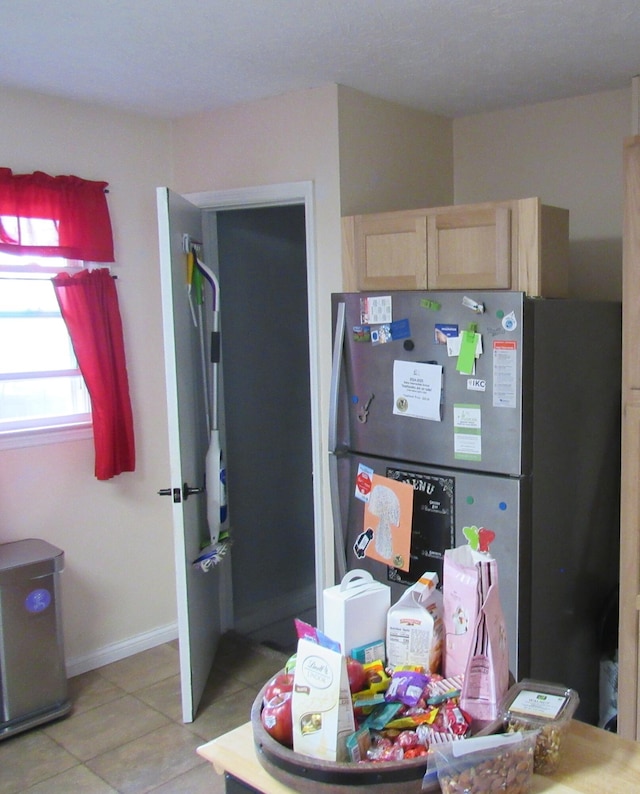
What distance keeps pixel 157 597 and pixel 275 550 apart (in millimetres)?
701

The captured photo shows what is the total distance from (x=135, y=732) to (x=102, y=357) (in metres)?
1.52

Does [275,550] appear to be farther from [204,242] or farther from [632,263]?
[632,263]

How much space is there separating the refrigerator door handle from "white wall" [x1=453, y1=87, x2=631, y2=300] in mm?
1148

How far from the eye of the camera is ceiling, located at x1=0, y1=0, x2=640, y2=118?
2.17 m

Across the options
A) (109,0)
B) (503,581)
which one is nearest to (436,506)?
(503,581)

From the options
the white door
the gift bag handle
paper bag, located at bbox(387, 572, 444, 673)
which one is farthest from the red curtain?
paper bag, located at bbox(387, 572, 444, 673)

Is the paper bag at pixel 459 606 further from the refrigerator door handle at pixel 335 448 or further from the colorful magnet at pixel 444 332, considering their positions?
the refrigerator door handle at pixel 335 448

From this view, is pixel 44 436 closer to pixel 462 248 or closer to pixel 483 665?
pixel 462 248

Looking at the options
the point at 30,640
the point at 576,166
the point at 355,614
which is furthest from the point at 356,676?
the point at 576,166

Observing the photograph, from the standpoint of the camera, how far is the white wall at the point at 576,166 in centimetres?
311

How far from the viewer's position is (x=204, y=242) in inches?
139

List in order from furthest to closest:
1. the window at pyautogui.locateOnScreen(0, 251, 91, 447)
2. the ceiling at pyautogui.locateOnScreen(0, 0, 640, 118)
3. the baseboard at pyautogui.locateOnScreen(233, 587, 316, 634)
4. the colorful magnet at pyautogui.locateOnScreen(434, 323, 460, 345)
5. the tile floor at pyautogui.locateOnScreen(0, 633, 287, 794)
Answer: the baseboard at pyautogui.locateOnScreen(233, 587, 316, 634)
the window at pyautogui.locateOnScreen(0, 251, 91, 447)
the tile floor at pyautogui.locateOnScreen(0, 633, 287, 794)
the colorful magnet at pyautogui.locateOnScreen(434, 323, 460, 345)
the ceiling at pyautogui.locateOnScreen(0, 0, 640, 118)

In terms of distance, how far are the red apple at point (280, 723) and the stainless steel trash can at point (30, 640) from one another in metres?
1.84

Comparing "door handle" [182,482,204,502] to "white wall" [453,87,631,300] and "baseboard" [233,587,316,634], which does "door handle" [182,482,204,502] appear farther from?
"white wall" [453,87,631,300]
